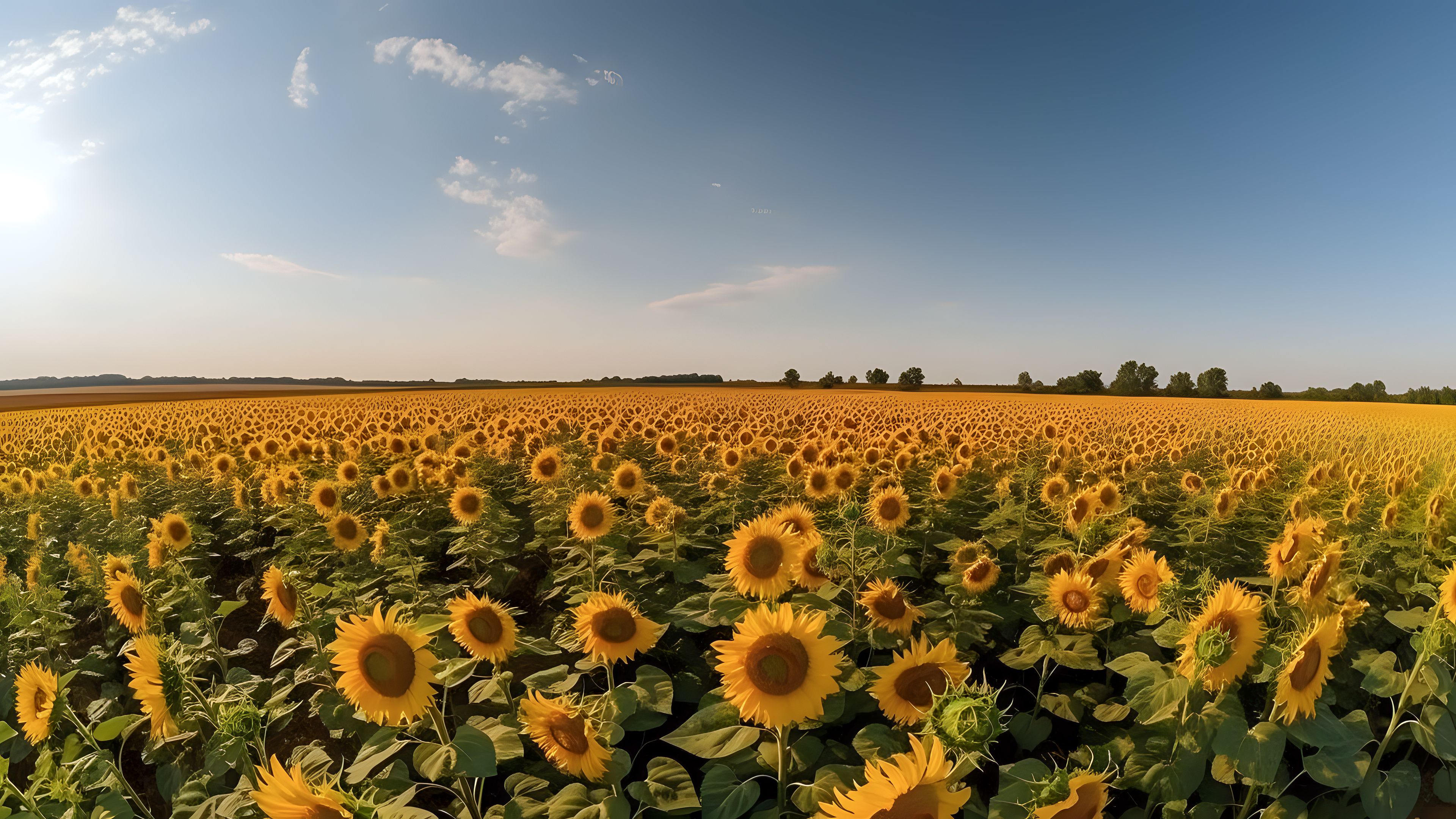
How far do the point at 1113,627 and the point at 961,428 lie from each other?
794 cm

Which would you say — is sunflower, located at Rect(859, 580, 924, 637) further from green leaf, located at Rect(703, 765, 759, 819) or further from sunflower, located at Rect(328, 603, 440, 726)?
sunflower, located at Rect(328, 603, 440, 726)

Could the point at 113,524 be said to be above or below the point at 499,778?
above

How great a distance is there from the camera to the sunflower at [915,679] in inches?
107

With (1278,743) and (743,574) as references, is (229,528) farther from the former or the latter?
(1278,743)

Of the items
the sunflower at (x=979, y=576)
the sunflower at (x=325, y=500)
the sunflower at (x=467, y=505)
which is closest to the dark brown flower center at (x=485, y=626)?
the sunflower at (x=467, y=505)

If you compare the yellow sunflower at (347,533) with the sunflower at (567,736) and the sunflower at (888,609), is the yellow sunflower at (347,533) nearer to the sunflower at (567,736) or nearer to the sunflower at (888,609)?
the sunflower at (567,736)

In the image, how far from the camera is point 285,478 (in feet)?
25.0

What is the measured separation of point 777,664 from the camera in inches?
94.7

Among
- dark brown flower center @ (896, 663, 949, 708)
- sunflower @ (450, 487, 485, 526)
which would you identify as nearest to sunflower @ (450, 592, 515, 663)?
dark brown flower center @ (896, 663, 949, 708)

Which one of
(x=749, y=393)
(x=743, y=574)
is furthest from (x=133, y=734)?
(x=749, y=393)

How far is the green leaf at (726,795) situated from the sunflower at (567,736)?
44cm

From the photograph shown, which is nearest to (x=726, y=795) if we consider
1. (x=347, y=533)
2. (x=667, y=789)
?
(x=667, y=789)

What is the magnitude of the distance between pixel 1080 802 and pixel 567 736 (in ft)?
6.02

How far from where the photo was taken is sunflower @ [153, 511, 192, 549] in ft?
19.2
